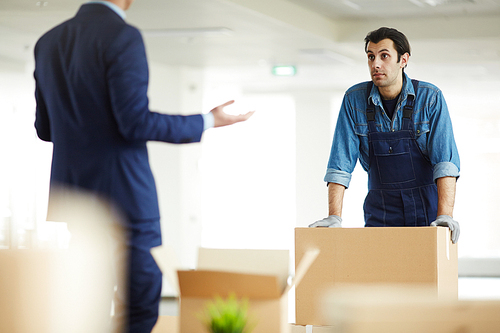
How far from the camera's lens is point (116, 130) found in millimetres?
1203

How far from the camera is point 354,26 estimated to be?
18.0 feet

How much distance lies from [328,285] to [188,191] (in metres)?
5.21

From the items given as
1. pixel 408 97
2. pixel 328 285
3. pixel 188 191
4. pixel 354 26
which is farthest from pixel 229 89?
pixel 328 285

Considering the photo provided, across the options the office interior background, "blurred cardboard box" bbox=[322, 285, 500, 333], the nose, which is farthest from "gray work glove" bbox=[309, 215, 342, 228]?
the office interior background

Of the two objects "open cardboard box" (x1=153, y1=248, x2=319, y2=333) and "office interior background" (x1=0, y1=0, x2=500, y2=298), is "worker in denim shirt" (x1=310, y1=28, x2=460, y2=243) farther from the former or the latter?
"office interior background" (x1=0, y1=0, x2=500, y2=298)

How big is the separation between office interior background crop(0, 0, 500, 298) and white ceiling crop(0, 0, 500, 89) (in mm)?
13

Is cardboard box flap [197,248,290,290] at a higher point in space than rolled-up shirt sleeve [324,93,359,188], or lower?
lower

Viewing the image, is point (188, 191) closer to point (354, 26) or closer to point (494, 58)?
point (354, 26)

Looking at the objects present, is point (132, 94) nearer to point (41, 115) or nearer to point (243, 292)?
point (41, 115)

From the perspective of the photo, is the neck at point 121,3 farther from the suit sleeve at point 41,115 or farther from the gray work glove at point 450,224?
the gray work glove at point 450,224

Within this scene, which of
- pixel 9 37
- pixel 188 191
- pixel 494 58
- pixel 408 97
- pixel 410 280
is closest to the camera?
pixel 410 280

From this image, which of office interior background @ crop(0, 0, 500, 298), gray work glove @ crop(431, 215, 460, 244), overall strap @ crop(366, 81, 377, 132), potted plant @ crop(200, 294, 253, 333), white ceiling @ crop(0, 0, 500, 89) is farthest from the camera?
office interior background @ crop(0, 0, 500, 298)

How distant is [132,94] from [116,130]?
0.25 feet

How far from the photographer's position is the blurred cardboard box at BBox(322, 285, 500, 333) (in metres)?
0.76
